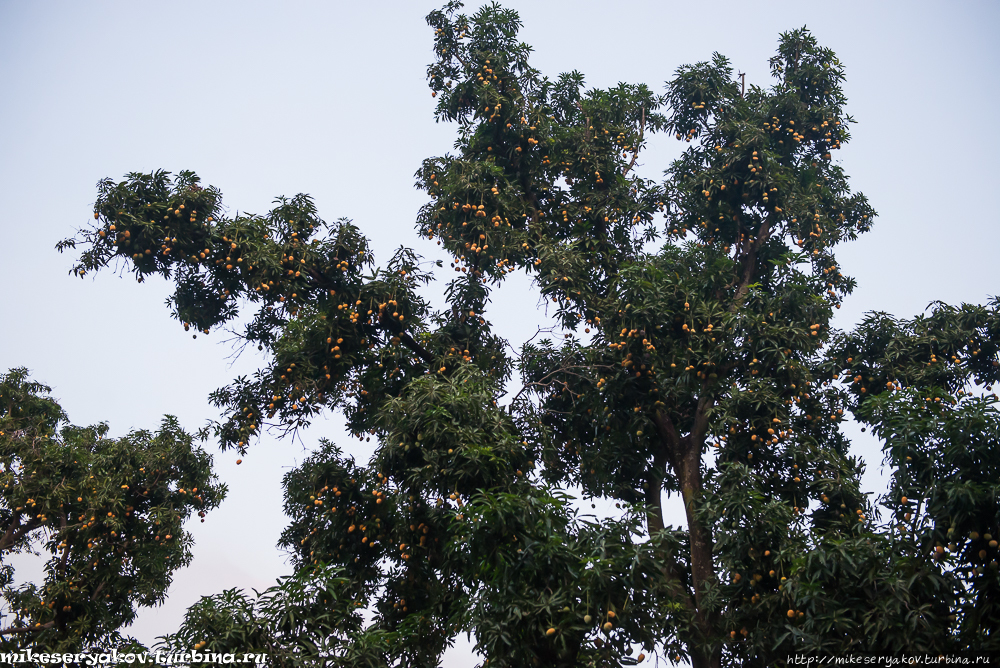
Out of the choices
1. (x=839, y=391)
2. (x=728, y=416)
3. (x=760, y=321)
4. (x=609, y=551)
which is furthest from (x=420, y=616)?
(x=839, y=391)

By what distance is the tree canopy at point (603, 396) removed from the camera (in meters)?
5.57

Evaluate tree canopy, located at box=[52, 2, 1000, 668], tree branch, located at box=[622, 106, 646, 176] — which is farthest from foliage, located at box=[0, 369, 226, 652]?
tree branch, located at box=[622, 106, 646, 176]

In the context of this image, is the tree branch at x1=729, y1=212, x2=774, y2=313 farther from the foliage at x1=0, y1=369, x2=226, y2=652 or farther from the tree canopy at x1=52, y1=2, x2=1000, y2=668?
the foliage at x1=0, y1=369, x2=226, y2=652

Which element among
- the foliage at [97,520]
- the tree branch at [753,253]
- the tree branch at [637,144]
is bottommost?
the foliage at [97,520]

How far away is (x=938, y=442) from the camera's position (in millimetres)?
5879

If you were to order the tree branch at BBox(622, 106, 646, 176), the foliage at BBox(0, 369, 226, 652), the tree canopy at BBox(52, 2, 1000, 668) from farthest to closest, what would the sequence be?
the tree branch at BBox(622, 106, 646, 176) → the foliage at BBox(0, 369, 226, 652) → the tree canopy at BBox(52, 2, 1000, 668)

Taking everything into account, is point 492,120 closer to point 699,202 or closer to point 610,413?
point 699,202

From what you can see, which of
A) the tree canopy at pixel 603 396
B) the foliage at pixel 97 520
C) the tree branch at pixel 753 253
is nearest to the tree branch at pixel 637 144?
the tree canopy at pixel 603 396

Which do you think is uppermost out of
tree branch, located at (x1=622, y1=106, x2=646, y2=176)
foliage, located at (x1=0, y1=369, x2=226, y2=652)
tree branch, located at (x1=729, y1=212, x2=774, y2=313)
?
tree branch, located at (x1=622, y1=106, x2=646, y2=176)

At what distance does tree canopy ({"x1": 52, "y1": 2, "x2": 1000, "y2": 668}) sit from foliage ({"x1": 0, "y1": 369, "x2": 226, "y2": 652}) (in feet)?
4.69

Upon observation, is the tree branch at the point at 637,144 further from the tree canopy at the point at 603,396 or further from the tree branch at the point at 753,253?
the tree branch at the point at 753,253

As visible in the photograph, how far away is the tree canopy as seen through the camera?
557 centimetres

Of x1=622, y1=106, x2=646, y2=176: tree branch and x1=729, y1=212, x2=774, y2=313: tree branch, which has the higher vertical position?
x1=622, y1=106, x2=646, y2=176: tree branch

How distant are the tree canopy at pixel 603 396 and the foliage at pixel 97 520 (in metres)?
1.43
